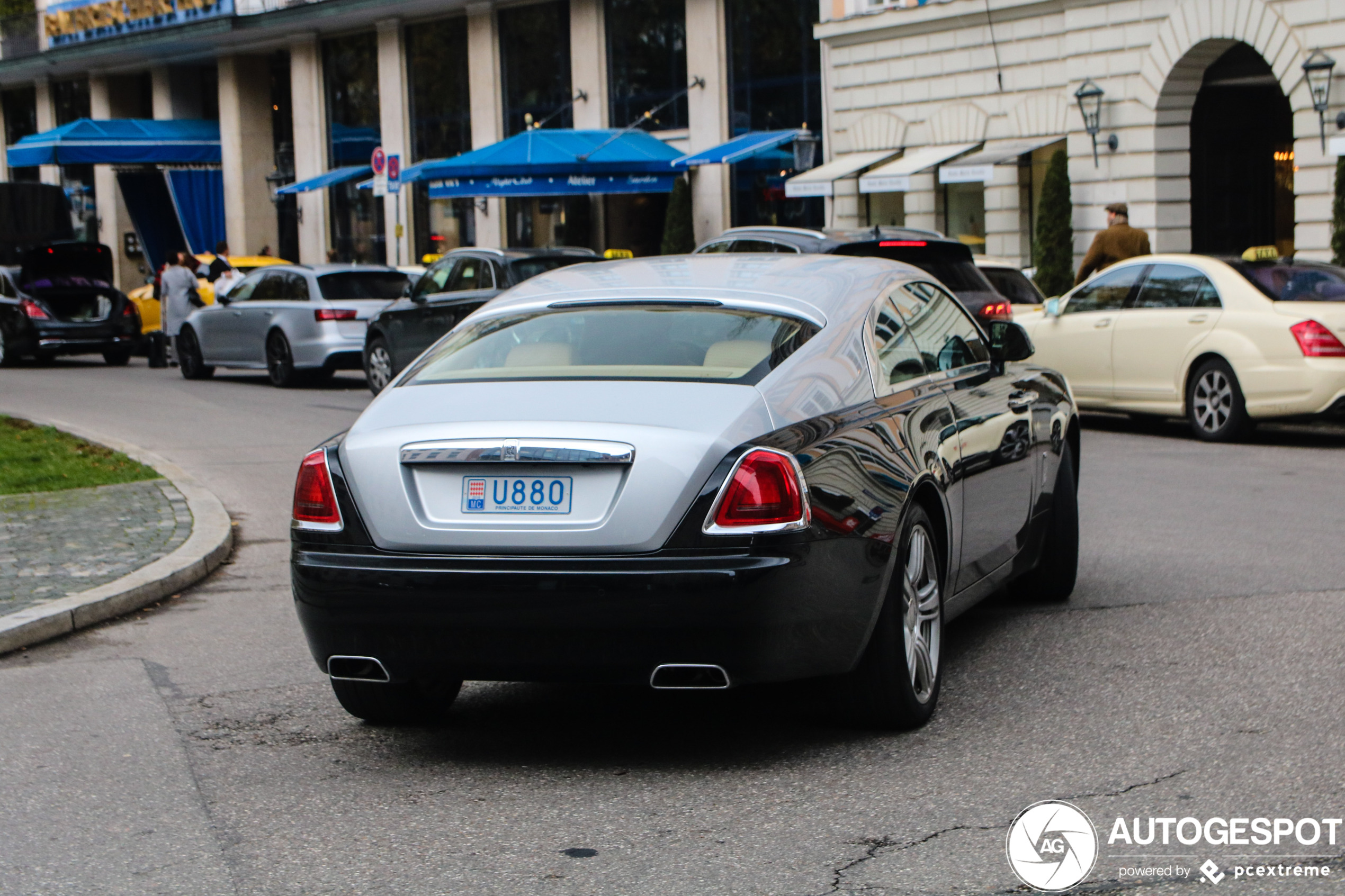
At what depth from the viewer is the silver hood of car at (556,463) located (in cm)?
487

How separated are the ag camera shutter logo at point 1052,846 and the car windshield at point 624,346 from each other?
5.03ft

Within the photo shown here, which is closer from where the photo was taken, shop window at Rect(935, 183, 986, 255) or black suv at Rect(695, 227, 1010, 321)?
black suv at Rect(695, 227, 1010, 321)

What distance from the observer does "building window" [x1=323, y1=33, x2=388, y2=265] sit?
41.8 metres

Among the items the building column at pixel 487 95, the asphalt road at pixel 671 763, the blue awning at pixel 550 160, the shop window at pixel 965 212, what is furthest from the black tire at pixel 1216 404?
the building column at pixel 487 95

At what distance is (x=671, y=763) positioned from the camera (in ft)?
17.1

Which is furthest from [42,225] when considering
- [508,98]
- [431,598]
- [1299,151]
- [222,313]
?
[431,598]

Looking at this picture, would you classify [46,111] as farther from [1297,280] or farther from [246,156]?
[1297,280]

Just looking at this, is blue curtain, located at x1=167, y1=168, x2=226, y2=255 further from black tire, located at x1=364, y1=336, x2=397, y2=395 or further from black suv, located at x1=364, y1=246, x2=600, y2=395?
black suv, located at x1=364, y1=246, x2=600, y2=395

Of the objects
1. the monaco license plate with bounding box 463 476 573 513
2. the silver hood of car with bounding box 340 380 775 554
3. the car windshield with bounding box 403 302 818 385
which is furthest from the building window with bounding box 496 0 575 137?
the monaco license plate with bounding box 463 476 573 513

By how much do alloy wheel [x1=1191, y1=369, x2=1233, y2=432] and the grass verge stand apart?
8.05 metres

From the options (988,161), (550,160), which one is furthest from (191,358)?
(988,161)

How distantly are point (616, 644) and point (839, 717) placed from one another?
0.91 meters

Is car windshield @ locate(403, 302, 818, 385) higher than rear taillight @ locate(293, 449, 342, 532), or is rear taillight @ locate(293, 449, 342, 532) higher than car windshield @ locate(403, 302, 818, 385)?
car windshield @ locate(403, 302, 818, 385)

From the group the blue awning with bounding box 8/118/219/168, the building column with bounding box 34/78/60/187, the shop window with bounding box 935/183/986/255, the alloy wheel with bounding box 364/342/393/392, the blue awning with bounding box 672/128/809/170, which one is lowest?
the alloy wheel with bounding box 364/342/393/392
